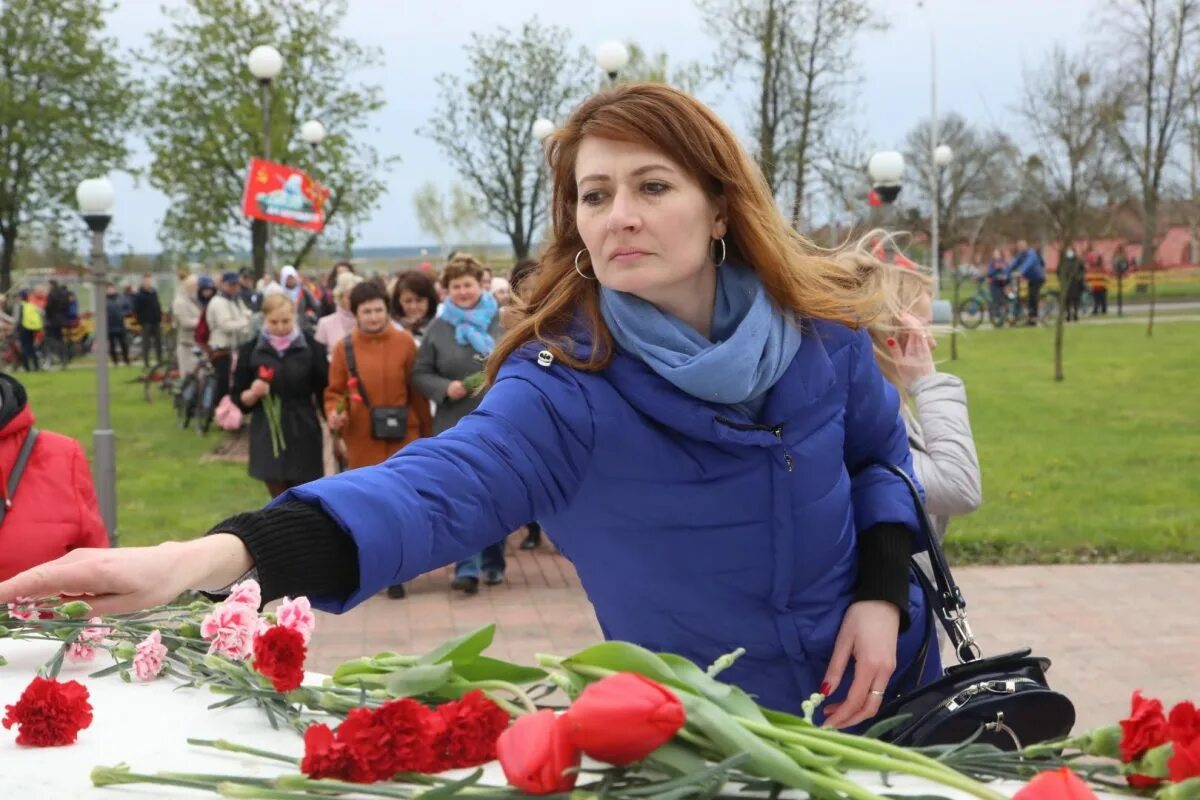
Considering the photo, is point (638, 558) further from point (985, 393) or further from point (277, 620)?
point (985, 393)

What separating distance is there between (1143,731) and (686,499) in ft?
3.20

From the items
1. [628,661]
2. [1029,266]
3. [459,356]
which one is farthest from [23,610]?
[1029,266]

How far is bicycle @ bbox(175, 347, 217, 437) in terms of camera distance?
16609mm

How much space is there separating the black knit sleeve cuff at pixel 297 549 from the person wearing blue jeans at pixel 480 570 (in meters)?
6.24

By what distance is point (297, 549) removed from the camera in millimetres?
1697

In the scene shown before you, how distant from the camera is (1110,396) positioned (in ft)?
54.5

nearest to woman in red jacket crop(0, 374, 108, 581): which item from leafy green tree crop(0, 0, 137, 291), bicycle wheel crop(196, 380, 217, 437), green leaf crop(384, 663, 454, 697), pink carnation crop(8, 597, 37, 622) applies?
pink carnation crop(8, 597, 37, 622)

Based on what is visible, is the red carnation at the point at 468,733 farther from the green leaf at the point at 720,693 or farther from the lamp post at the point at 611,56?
the lamp post at the point at 611,56

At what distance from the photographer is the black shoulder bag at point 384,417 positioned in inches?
322

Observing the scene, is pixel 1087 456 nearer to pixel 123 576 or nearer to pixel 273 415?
pixel 273 415

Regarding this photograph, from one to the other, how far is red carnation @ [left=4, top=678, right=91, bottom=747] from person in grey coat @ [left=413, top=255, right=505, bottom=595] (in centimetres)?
646

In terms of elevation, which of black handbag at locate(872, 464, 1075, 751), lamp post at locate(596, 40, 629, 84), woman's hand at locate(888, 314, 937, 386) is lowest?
black handbag at locate(872, 464, 1075, 751)

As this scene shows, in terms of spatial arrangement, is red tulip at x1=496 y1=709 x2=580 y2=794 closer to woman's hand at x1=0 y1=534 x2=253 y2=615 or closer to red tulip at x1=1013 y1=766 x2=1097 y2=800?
red tulip at x1=1013 y1=766 x2=1097 y2=800

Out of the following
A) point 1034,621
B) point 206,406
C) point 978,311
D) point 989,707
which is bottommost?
point 1034,621
